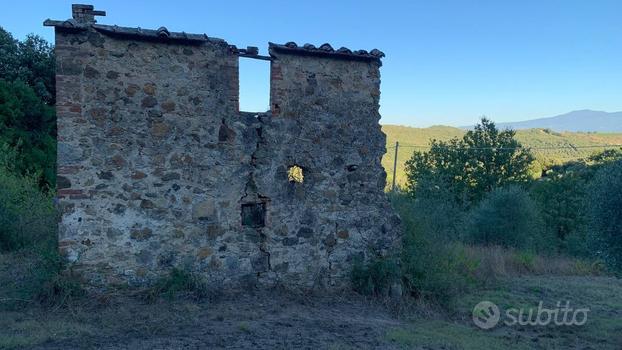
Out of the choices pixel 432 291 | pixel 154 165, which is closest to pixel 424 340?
pixel 432 291

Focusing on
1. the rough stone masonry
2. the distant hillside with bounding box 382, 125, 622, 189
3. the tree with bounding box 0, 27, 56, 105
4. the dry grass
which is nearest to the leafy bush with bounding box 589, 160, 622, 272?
the rough stone masonry

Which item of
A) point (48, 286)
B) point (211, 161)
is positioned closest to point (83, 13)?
point (211, 161)

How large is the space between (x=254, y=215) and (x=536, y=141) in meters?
54.5

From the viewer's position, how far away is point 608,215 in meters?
7.76

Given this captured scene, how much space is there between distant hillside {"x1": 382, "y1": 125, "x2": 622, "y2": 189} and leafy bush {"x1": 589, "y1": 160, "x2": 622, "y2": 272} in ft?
94.6

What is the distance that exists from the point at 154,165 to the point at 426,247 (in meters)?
4.91

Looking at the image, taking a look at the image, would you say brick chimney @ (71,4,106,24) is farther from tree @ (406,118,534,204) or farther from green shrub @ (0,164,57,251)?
tree @ (406,118,534,204)

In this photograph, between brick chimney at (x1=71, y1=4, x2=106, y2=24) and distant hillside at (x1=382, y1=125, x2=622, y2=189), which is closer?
brick chimney at (x1=71, y1=4, x2=106, y2=24)

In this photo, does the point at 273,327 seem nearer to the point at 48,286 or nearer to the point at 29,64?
the point at 48,286

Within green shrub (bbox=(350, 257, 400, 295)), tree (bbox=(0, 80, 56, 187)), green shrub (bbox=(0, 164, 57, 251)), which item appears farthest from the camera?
tree (bbox=(0, 80, 56, 187))

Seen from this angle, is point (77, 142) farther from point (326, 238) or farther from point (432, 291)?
point (432, 291)

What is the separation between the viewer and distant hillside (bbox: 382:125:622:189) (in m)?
41.3

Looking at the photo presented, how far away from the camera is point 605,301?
1052 centimetres

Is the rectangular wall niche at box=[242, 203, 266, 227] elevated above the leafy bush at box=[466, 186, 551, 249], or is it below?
above
